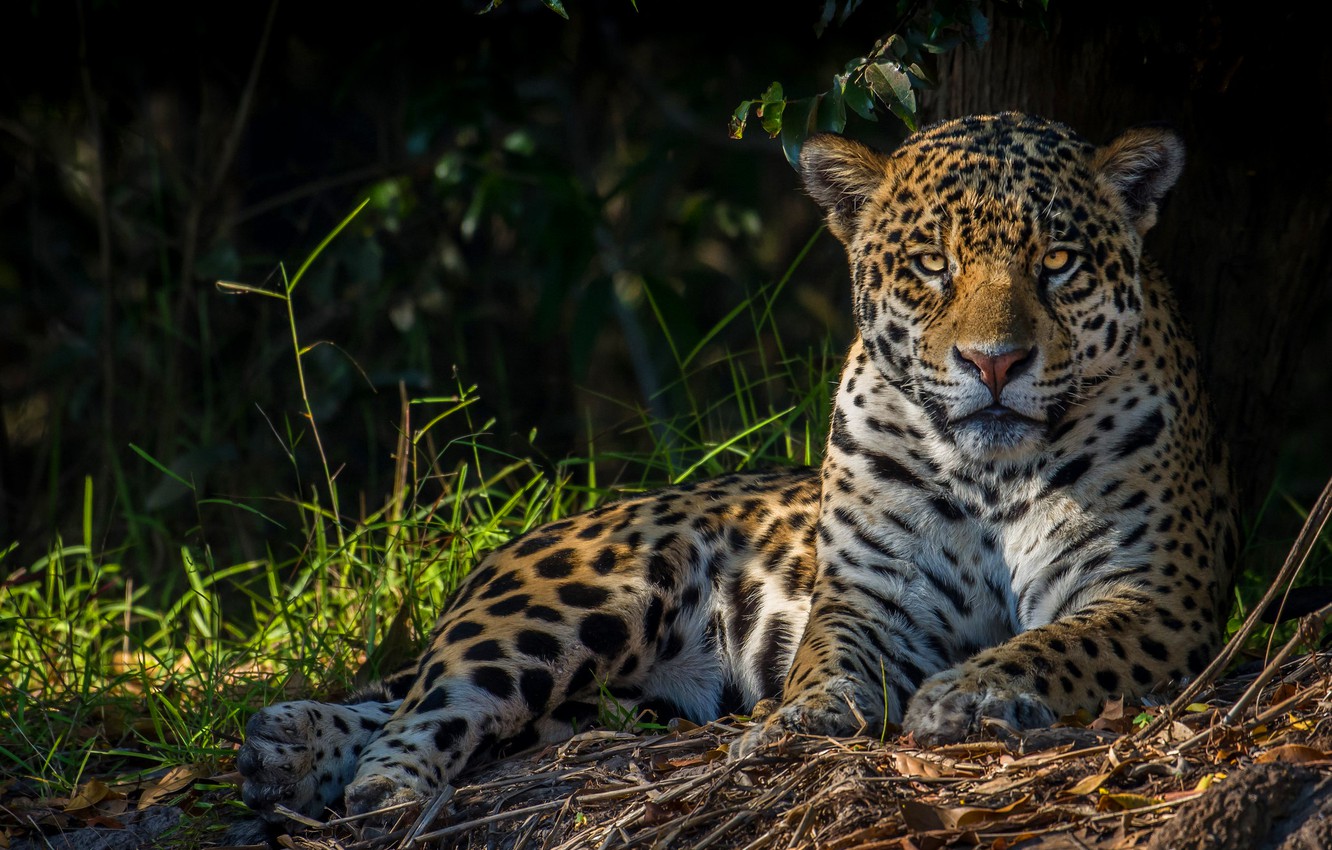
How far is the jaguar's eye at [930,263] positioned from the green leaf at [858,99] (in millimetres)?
403

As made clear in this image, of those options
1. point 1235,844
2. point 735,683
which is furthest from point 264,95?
point 1235,844

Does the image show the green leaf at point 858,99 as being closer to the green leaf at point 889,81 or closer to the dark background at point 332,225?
the green leaf at point 889,81

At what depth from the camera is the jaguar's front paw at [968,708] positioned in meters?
3.55

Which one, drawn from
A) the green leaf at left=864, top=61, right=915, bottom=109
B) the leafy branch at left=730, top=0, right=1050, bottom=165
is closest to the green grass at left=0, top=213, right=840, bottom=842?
the leafy branch at left=730, top=0, right=1050, bottom=165

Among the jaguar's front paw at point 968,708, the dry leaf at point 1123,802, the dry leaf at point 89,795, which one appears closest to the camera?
→ the dry leaf at point 1123,802

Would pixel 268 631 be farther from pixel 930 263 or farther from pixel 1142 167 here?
pixel 1142 167

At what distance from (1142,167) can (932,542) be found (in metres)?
1.20

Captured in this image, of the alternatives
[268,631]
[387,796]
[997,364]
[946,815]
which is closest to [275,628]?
[268,631]

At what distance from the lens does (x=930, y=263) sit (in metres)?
4.26

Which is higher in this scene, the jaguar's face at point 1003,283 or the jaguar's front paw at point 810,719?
the jaguar's face at point 1003,283

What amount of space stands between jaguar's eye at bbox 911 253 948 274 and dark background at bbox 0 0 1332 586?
1.89 metres

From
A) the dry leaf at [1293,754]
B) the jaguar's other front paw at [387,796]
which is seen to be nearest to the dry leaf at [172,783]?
the jaguar's other front paw at [387,796]

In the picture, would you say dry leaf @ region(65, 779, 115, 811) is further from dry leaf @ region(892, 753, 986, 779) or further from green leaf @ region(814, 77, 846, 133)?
green leaf @ region(814, 77, 846, 133)

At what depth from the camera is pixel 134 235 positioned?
825 centimetres
